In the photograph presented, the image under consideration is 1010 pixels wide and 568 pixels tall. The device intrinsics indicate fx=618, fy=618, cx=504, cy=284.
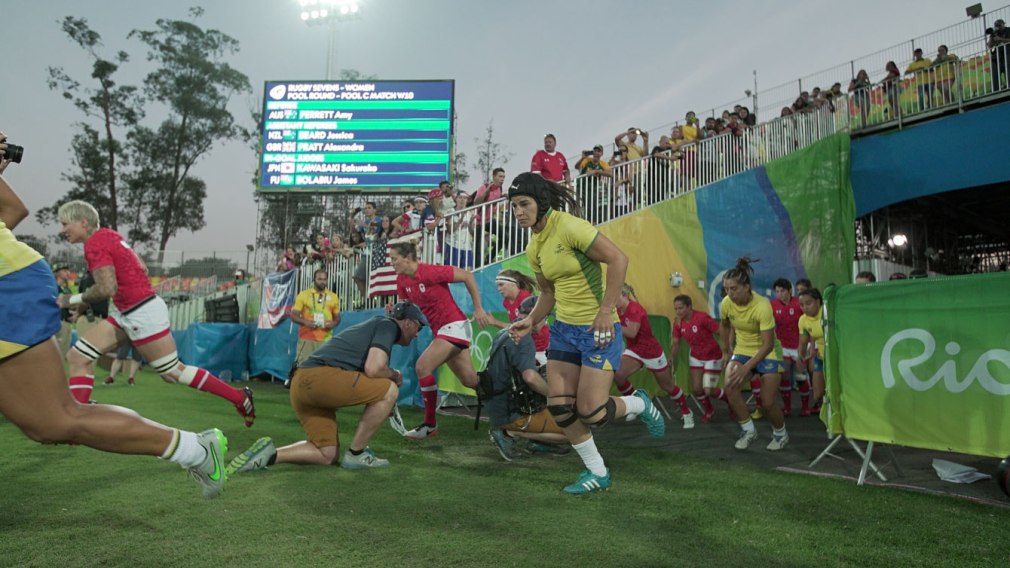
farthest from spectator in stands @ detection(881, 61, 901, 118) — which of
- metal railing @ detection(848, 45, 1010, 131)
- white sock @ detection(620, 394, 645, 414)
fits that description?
white sock @ detection(620, 394, 645, 414)

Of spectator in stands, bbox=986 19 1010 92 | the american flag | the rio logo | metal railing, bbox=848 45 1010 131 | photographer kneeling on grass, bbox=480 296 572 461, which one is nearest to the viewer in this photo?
the rio logo

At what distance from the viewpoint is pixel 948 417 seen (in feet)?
13.9

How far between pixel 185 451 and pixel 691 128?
1364cm

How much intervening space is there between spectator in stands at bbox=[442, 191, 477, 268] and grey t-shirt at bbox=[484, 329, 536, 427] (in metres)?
5.38

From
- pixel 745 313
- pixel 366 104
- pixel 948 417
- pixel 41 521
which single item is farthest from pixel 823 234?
pixel 366 104

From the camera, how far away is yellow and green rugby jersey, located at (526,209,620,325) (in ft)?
14.8

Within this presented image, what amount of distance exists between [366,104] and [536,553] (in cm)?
2055

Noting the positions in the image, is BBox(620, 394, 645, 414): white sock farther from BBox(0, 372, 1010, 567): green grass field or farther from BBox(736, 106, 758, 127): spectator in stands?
BBox(736, 106, 758, 127): spectator in stands

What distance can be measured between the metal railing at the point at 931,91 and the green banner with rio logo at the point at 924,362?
442 inches

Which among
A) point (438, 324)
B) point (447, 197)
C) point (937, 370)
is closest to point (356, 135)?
point (447, 197)

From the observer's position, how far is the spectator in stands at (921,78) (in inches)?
538

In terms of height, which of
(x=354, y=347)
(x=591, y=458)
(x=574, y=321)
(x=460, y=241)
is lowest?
(x=591, y=458)

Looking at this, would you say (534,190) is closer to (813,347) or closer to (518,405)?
(518,405)

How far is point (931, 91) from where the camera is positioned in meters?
13.6
